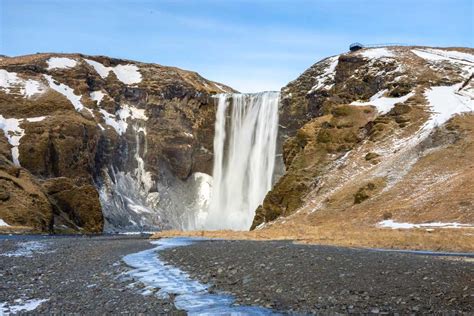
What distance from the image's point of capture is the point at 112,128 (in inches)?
5226

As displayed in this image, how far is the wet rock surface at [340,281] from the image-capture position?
617 inches

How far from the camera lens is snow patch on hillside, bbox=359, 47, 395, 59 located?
102938 mm

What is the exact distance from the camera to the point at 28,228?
77.9 meters

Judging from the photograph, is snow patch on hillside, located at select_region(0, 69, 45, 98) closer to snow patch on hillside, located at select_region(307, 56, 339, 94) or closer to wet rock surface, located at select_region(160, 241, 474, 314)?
snow patch on hillside, located at select_region(307, 56, 339, 94)

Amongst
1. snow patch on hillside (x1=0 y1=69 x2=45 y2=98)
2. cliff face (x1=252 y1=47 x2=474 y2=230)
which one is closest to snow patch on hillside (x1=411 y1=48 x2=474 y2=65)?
cliff face (x1=252 y1=47 x2=474 y2=230)

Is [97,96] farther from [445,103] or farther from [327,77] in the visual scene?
[445,103]

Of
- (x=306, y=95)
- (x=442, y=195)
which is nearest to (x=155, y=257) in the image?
(x=442, y=195)

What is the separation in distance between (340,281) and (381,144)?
5663 centimetres

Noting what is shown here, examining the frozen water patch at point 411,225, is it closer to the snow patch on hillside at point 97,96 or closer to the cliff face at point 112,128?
the cliff face at point 112,128

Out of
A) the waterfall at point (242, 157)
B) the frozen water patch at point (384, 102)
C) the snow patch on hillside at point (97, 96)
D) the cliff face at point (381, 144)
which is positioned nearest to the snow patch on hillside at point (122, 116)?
the snow patch on hillside at point (97, 96)

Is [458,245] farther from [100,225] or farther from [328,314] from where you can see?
[100,225]

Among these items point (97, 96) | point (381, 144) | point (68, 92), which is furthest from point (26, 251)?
point (97, 96)

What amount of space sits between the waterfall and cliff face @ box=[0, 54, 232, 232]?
5286 millimetres

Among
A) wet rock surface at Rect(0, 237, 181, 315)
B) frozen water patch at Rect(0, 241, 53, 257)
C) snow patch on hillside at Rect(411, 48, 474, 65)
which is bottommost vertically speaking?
frozen water patch at Rect(0, 241, 53, 257)
